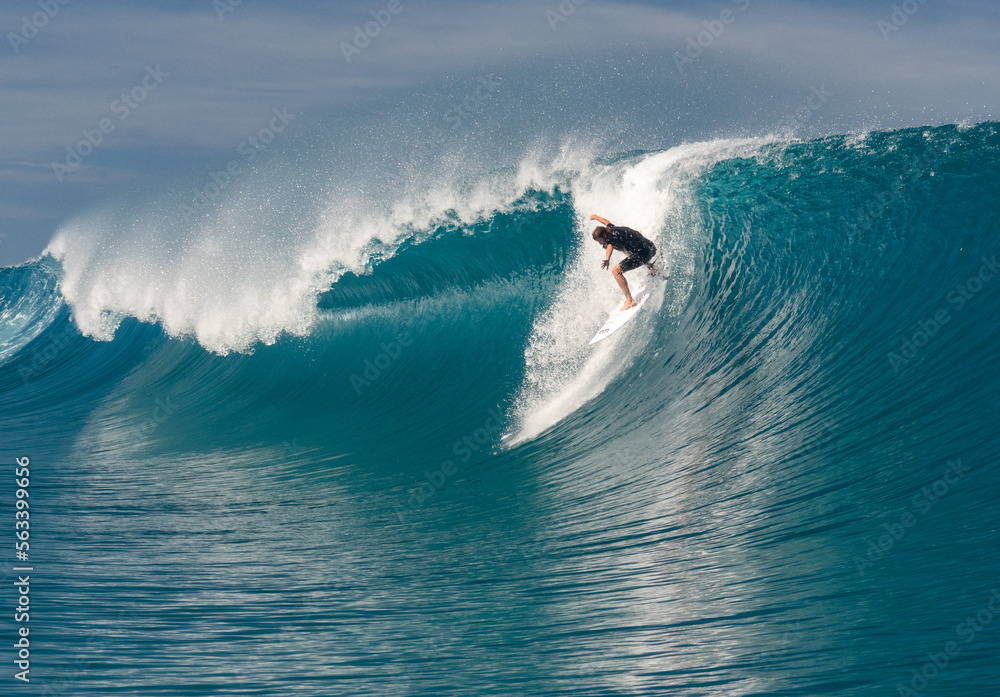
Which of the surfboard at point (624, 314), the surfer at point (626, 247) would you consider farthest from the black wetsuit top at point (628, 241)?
the surfboard at point (624, 314)

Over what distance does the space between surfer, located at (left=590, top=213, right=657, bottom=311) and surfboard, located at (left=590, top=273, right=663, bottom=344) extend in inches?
5.0

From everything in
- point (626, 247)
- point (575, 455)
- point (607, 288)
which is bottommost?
point (575, 455)

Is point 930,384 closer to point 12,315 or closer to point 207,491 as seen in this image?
point 207,491

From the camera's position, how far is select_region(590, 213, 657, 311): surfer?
7539mm

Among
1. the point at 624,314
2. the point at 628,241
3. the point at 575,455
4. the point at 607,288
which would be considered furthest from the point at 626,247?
the point at 575,455

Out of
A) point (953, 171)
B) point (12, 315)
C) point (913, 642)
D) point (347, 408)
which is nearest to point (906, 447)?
point (913, 642)

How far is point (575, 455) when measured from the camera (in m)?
6.98

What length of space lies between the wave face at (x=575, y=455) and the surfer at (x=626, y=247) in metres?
0.75

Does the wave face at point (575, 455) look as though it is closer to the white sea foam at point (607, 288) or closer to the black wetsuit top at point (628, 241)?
the white sea foam at point (607, 288)

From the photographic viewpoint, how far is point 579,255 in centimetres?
955

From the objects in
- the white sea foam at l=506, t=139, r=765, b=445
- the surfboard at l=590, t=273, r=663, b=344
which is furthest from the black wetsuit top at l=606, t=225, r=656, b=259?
the white sea foam at l=506, t=139, r=765, b=445

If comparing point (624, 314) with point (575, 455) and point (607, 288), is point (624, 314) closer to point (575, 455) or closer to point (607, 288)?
point (607, 288)

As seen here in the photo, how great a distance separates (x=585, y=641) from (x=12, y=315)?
21.7 metres

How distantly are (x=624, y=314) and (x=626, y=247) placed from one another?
0.69m
